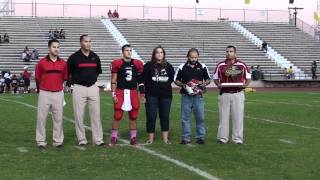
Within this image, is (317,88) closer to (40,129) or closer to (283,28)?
(283,28)

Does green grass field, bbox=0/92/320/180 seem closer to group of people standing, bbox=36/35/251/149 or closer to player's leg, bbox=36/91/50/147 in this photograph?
player's leg, bbox=36/91/50/147

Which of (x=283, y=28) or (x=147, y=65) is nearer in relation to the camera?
(x=147, y=65)

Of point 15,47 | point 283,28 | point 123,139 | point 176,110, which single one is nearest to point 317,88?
point 283,28

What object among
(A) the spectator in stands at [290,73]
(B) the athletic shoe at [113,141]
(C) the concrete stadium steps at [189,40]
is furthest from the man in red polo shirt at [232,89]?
(A) the spectator in stands at [290,73]

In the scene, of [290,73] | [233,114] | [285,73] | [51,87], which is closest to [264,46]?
[285,73]

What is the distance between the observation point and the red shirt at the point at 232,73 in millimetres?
10922

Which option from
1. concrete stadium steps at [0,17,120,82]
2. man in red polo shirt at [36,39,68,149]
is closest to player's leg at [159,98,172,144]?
man in red polo shirt at [36,39,68,149]

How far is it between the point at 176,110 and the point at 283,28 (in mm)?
40420

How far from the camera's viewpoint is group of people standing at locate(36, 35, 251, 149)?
10.3m

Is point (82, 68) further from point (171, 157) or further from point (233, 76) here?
point (233, 76)

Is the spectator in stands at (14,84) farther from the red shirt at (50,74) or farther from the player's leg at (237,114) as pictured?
the player's leg at (237,114)

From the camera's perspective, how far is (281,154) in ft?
31.7

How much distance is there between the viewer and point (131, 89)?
10.5 meters

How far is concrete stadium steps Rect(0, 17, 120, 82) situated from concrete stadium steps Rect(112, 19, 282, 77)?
2.12 m
